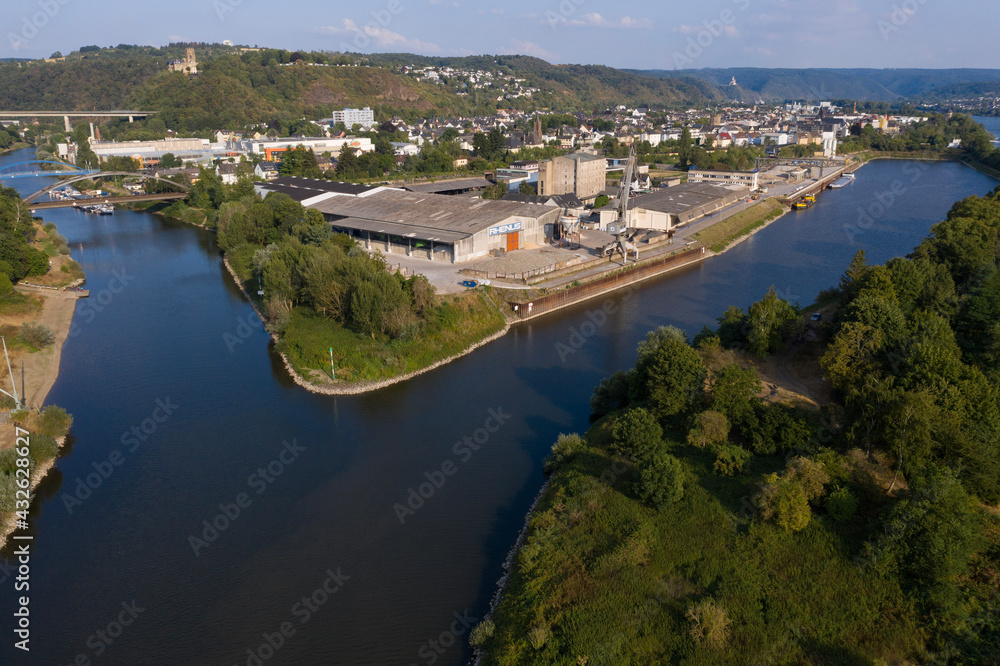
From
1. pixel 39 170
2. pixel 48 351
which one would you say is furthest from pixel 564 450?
pixel 39 170

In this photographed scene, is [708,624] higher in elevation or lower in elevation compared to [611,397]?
lower

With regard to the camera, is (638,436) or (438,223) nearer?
(638,436)

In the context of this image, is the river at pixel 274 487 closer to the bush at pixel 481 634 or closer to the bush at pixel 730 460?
the bush at pixel 481 634

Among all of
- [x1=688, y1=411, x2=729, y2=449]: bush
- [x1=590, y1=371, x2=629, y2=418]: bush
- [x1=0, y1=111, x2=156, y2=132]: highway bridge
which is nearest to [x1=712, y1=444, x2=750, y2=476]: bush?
[x1=688, y1=411, x2=729, y2=449]: bush

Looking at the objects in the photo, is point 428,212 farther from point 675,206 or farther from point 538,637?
point 538,637

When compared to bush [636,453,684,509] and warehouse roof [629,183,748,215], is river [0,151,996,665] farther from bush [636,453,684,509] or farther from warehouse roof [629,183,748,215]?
warehouse roof [629,183,748,215]

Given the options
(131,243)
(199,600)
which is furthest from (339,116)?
(199,600)
